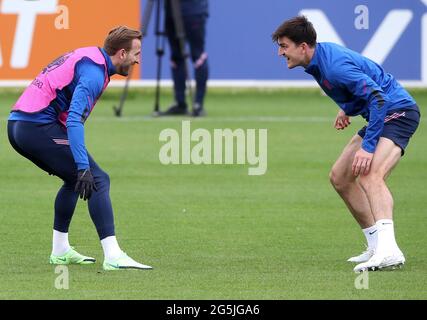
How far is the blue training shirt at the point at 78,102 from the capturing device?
8.33 meters

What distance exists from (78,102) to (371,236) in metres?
2.54

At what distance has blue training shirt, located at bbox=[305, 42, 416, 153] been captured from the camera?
8719 mm

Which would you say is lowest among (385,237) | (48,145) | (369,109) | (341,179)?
(385,237)

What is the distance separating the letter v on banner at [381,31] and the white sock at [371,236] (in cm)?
1188

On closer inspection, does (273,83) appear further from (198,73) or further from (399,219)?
→ (399,219)

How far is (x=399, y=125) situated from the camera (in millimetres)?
9055

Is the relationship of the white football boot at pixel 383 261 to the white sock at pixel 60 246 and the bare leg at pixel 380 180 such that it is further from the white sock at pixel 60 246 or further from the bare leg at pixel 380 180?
the white sock at pixel 60 246

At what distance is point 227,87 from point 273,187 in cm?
924

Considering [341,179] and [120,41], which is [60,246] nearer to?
[120,41]

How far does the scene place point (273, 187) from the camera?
43.2 feet

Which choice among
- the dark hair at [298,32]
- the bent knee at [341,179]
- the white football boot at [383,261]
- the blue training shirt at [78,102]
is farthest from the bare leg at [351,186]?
the blue training shirt at [78,102]

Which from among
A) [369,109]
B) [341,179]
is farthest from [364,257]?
[369,109]
